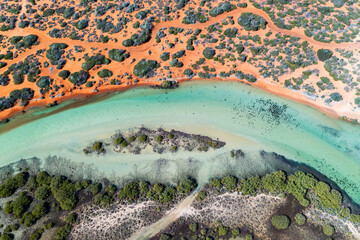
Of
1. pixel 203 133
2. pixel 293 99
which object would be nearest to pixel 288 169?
pixel 293 99

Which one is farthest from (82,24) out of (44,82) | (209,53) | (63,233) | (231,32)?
(63,233)

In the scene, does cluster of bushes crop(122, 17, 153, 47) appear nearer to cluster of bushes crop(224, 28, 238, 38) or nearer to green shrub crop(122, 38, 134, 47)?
green shrub crop(122, 38, 134, 47)

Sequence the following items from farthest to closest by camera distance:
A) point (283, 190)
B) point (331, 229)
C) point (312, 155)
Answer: point (312, 155), point (283, 190), point (331, 229)

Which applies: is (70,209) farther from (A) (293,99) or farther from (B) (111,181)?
(A) (293,99)

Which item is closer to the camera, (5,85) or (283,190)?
(283,190)

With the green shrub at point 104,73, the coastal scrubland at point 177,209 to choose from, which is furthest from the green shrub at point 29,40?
the coastal scrubland at point 177,209

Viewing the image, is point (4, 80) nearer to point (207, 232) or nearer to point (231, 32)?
point (231, 32)
